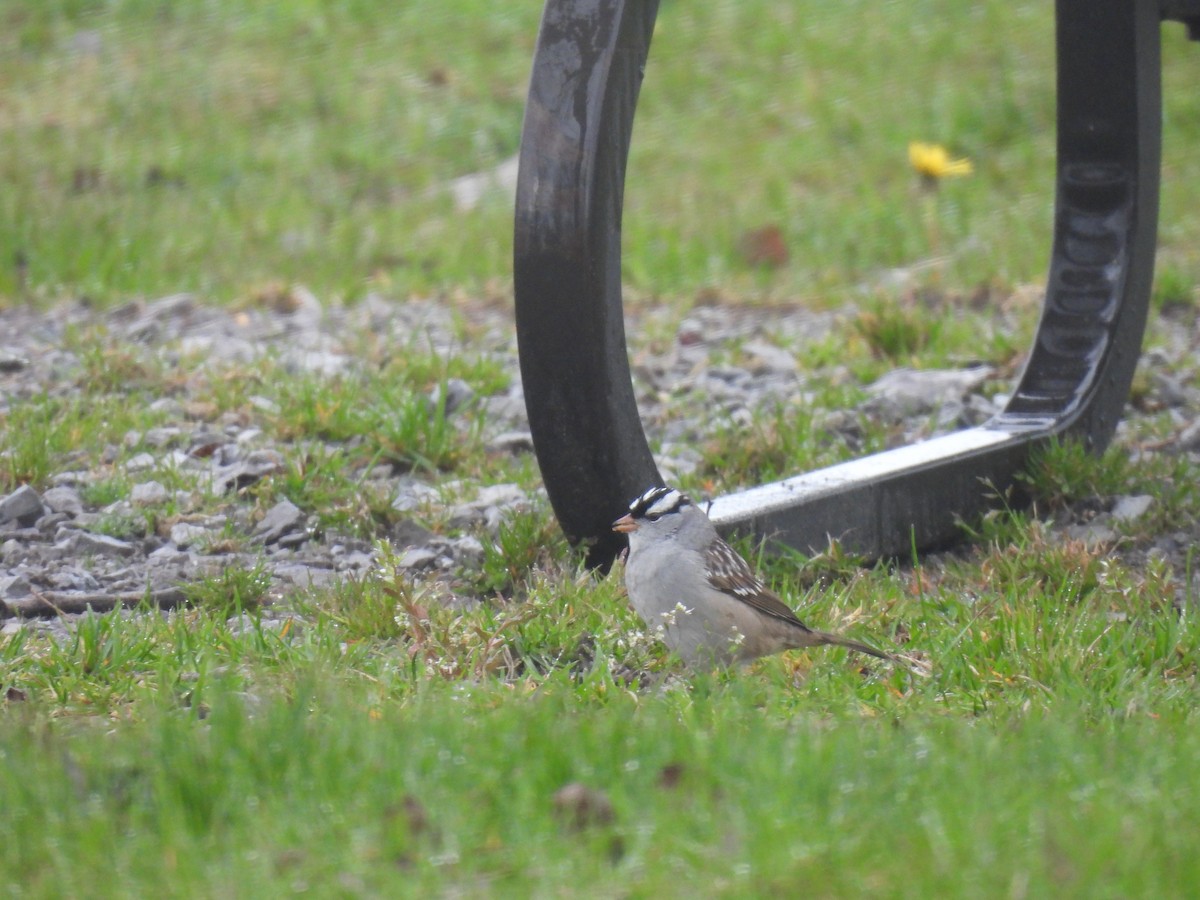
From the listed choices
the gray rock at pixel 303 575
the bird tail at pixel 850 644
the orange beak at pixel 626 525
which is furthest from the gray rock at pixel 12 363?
the bird tail at pixel 850 644

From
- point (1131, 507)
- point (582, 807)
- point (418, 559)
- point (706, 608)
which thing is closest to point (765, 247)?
point (1131, 507)

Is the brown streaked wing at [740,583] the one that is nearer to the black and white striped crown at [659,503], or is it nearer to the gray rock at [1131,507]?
the black and white striped crown at [659,503]

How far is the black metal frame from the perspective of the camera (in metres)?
4.27

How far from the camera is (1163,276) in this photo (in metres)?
8.57

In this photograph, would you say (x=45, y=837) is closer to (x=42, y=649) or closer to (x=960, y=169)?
(x=42, y=649)

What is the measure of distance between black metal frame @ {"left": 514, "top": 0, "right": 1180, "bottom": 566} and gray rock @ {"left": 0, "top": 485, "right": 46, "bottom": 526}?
6.10ft

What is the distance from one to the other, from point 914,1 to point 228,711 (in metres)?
12.6

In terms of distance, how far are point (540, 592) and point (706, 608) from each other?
54 cm

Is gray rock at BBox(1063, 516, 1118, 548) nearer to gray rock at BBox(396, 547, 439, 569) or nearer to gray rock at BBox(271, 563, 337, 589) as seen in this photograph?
gray rock at BBox(396, 547, 439, 569)

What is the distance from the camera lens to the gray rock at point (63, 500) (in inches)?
207

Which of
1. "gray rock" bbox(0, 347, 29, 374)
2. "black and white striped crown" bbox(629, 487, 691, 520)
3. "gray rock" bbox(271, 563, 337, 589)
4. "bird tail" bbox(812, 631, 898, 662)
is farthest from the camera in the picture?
"gray rock" bbox(0, 347, 29, 374)

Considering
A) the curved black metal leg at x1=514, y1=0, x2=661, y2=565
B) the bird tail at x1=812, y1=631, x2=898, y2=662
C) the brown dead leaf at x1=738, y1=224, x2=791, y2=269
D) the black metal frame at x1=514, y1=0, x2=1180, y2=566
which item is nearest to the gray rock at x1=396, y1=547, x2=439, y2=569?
the black metal frame at x1=514, y1=0, x2=1180, y2=566

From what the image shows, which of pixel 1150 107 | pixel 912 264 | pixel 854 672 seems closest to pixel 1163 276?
pixel 912 264

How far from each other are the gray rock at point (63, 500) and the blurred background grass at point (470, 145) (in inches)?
126
